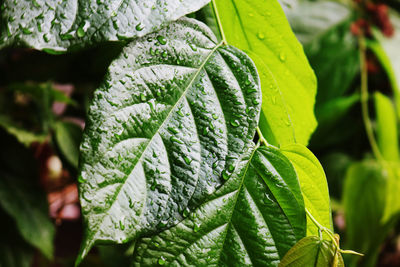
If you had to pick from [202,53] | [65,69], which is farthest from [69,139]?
[202,53]

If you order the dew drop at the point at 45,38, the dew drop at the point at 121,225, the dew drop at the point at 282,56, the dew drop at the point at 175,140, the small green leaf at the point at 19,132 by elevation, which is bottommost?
the small green leaf at the point at 19,132

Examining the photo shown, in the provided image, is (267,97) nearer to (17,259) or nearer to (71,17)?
(71,17)

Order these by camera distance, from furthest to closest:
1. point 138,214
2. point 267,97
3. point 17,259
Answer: point 17,259
point 267,97
point 138,214

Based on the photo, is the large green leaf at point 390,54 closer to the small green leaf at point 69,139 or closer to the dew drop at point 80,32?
the small green leaf at point 69,139

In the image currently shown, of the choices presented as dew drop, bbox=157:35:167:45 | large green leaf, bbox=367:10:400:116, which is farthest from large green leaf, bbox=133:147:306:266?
large green leaf, bbox=367:10:400:116

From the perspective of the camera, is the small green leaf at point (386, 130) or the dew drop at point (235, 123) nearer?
the dew drop at point (235, 123)

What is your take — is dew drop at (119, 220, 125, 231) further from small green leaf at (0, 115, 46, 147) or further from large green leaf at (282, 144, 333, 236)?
small green leaf at (0, 115, 46, 147)

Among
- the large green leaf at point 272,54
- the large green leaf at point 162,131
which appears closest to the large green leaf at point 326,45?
the large green leaf at point 272,54
